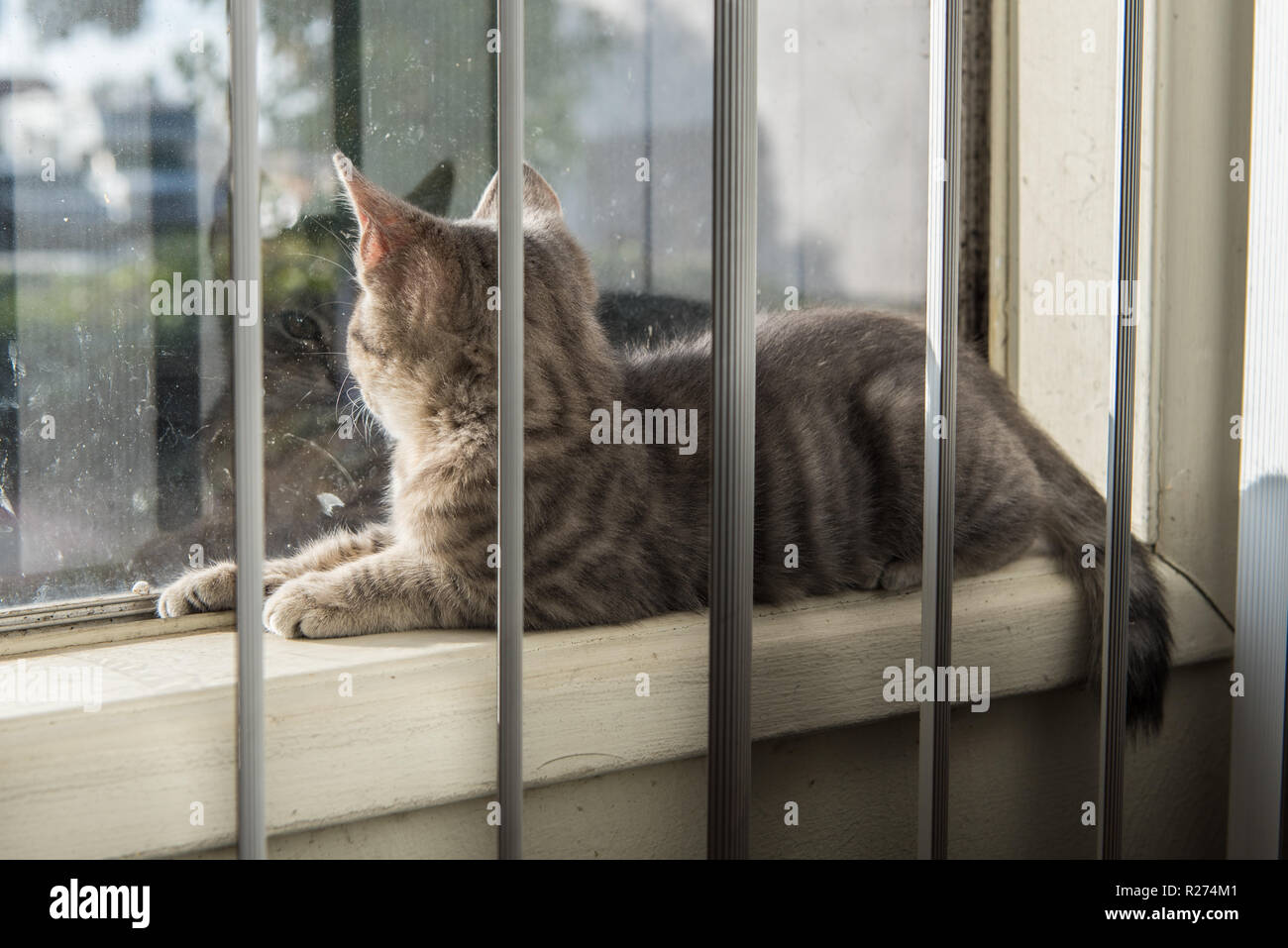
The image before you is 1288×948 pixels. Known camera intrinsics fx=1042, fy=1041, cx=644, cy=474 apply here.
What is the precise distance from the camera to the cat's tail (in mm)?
1337

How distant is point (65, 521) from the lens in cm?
98

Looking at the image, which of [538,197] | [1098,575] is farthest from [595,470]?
[1098,575]

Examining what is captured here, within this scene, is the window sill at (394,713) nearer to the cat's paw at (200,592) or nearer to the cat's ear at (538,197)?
the cat's paw at (200,592)

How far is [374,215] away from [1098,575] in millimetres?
1026

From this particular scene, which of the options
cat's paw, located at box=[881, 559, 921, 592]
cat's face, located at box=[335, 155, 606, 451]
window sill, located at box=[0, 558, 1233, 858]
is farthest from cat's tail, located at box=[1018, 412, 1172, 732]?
cat's face, located at box=[335, 155, 606, 451]

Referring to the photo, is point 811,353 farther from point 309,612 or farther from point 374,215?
point 309,612

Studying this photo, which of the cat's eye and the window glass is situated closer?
the window glass

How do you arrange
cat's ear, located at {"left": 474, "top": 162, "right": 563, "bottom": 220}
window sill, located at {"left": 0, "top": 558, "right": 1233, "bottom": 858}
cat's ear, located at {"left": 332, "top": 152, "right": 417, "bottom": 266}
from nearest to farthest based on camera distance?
window sill, located at {"left": 0, "top": 558, "right": 1233, "bottom": 858}
cat's ear, located at {"left": 332, "top": 152, "right": 417, "bottom": 266}
cat's ear, located at {"left": 474, "top": 162, "right": 563, "bottom": 220}

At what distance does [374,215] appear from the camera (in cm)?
106

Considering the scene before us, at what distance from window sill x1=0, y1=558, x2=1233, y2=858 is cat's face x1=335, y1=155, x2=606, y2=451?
0.83 ft

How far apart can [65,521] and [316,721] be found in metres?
0.31

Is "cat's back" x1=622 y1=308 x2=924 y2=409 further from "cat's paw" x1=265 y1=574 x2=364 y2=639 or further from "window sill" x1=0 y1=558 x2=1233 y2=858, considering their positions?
"cat's paw" x1=265 y1=574 x2=364 y2=639

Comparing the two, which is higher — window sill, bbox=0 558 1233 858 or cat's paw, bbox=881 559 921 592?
cat's paw, bbox=881 559 921 592
